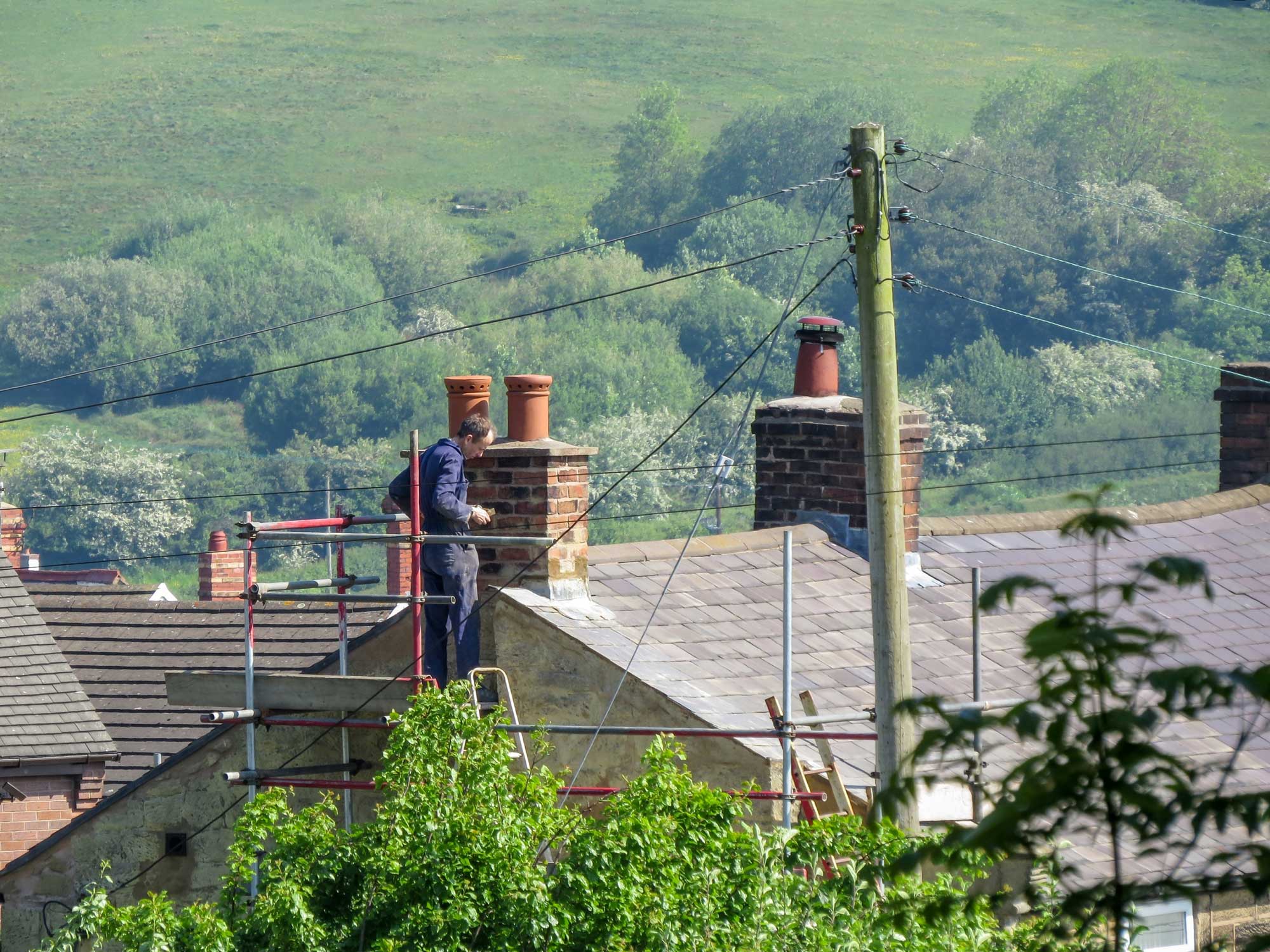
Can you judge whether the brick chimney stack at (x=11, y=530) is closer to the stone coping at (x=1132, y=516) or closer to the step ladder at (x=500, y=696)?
the stone coping at (x=1132, y=516)

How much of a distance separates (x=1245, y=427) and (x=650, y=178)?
119068mm

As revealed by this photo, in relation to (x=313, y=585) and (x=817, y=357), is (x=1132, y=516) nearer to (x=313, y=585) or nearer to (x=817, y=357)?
(x=817, y=357)

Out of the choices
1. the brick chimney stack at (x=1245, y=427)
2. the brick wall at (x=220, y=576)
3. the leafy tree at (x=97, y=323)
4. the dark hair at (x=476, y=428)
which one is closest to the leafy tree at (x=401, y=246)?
the leafy tree at (x=97, y=323)

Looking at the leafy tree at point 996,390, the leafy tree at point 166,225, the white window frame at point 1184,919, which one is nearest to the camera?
the white window frame at point 1184,919

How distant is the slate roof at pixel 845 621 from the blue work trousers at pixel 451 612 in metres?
0.33

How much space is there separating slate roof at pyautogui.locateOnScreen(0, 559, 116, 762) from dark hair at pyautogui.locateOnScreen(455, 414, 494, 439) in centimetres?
625

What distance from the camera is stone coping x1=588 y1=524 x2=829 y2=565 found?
474 inches

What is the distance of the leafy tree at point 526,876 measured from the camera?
803 cm

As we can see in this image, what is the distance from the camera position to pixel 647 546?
40.8 ft

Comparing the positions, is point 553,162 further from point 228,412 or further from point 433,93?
point 228,412

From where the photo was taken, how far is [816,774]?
9.95 m

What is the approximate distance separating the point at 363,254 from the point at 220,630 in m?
110

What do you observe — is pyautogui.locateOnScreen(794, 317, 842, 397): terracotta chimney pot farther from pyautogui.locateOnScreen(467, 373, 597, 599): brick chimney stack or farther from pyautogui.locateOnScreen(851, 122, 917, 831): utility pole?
pyautogui.locateOnScreen(851, 122, 917, 831): utility pole

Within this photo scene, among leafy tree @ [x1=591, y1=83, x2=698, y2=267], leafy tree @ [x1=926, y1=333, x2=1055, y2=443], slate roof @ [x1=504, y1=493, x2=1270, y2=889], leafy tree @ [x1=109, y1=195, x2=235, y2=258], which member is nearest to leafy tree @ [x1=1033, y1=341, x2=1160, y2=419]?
leafy tree @ [x1=926, y1=333, x2=1055, y2=443]
